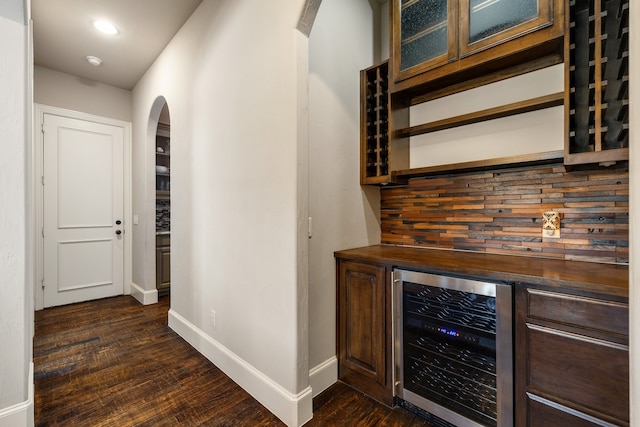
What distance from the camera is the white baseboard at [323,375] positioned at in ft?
6.38

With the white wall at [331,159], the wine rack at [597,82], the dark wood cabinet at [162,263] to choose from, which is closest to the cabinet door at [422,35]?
the white wall at [331,159]

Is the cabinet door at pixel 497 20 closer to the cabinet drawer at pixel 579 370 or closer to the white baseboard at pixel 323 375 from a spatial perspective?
the cabinet drawer at pixel 579 370

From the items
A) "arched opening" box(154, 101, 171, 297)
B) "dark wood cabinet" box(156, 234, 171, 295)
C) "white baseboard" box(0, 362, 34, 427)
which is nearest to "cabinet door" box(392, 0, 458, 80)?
"white baseboard" box(0, 362, 34, 427)

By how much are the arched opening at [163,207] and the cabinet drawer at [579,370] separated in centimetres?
413

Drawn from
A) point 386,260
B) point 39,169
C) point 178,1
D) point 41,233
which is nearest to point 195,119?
point 178,1

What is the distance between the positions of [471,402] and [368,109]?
1982 millimetres

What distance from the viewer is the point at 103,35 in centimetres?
294

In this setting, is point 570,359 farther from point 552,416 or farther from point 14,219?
point 14,219

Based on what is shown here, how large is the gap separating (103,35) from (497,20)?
344 cm

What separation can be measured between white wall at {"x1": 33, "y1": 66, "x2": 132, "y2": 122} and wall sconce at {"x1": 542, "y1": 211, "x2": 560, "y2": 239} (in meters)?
4.87

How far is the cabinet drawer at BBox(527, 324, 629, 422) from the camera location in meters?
1.15

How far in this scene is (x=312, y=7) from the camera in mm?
1619

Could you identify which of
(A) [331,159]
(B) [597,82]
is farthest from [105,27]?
(B) [597,82]

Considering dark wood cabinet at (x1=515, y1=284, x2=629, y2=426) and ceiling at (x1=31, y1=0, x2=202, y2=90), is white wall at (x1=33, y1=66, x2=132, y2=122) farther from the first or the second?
dark wood cabinet at (x1=515, y1=284, x2=629, y2=426)
